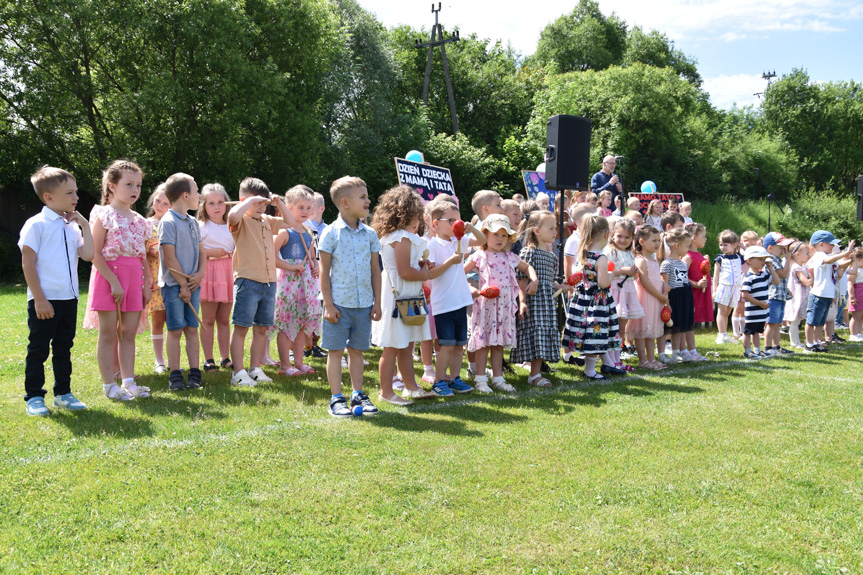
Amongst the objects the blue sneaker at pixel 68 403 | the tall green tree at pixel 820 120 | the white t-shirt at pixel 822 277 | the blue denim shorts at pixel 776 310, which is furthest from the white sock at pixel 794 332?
the tall green tree at pixel 820 120

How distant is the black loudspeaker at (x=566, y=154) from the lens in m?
9.33

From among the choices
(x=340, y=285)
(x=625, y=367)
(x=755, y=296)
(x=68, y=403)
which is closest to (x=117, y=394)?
(x=68, y=403)

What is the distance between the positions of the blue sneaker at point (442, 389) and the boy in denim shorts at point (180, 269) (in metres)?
2.20

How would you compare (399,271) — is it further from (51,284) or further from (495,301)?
(51,284)

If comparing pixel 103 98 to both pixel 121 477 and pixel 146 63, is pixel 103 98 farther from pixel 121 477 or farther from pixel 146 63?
pixel 121 477

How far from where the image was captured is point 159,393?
5.81m

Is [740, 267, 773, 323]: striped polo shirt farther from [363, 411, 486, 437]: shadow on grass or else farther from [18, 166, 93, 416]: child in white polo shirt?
[18, 166, 93, 416]: child in white polo shirt

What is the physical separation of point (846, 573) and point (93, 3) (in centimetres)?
2337

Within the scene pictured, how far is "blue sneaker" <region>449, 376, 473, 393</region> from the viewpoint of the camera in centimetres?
634

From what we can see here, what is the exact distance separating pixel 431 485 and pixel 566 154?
6.70 metres

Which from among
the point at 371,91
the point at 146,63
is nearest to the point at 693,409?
the point at 146,63

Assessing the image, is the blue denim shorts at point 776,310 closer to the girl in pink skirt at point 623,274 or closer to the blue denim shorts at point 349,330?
the girl in pink skirt at point 623,274

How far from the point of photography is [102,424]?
4777 mm

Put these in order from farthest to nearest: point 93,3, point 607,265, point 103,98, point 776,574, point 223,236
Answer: point 103,98
point 93,3
point 607,265
point 223,236
point 776,574
